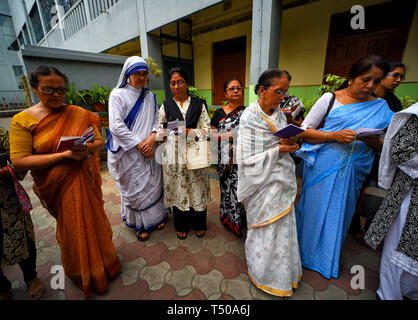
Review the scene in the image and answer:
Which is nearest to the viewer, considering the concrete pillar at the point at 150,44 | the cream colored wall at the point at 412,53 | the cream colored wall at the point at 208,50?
the cream colored wall at the point at 412,53

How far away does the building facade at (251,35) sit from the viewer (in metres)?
4.27

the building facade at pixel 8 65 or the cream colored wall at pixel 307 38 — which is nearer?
the cream colored wall at pixel 307 38

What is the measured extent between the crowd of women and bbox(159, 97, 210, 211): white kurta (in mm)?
233

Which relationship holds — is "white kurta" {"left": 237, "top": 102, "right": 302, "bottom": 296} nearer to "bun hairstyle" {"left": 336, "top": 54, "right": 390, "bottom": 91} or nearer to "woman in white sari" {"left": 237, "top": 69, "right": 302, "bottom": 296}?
"woman in white sari" {"left": 237, "top": 69, "right": 302, "bottom": 296}

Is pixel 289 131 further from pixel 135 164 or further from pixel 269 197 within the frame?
pixel 135 164

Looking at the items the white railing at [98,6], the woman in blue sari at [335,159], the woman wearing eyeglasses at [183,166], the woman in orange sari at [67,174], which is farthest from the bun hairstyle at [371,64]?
the white railing at [98,6]

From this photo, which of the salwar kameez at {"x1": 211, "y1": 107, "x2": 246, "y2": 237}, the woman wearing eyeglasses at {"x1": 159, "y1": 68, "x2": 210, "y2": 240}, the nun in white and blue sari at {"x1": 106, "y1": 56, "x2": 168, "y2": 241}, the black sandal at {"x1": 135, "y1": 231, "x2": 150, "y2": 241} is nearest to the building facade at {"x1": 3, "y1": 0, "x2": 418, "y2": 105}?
the salwar kameez at {"x1": 211, "y1": 107, "x2": 246, "y2": 237}

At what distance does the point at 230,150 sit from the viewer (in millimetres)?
2332

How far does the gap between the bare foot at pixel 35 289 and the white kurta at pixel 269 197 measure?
6.55 ft

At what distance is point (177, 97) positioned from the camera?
229 cm

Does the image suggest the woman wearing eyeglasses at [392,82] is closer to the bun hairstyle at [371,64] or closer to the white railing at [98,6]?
the bun hairstyle at [371,64]

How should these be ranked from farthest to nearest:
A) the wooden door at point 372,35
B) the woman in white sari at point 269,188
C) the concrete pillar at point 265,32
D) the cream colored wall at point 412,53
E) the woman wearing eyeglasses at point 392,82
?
the wooden door at point 372,35, the cream colored wall at point 412,53, the concrete pillar at point 265,32, the woman wearing eyeglasses at point 392,82, the woman in white sari at point 269,188

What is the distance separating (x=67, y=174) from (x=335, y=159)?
2.35m
